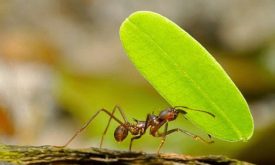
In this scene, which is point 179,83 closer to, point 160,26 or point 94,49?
point 160,26

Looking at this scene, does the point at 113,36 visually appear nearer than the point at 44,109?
No

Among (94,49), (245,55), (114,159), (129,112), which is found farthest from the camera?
(94,49)

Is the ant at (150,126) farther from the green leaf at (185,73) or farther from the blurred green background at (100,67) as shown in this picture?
the blurred green background at (100,67)

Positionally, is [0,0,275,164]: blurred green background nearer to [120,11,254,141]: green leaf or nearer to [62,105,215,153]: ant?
[62,105,215,153]: ant

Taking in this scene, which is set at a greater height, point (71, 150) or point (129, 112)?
point (129, 112)

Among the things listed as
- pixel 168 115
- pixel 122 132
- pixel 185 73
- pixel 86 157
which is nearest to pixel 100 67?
pixel 122 132

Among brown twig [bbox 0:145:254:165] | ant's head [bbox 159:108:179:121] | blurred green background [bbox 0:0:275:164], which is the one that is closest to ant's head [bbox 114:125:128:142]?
ant's head [bbox 159:108:179:121]

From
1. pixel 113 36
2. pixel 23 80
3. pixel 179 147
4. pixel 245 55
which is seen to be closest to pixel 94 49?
pixel 113 36
